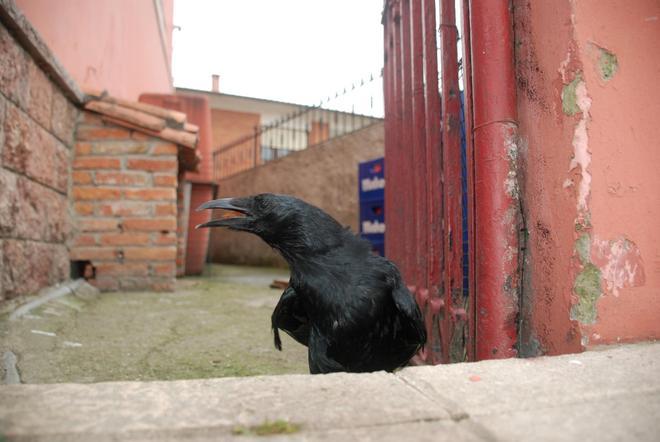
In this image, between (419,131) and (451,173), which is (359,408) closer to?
(451,173)

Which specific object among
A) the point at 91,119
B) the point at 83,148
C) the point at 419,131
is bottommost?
the point at 419,131

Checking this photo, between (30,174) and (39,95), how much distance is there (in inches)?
20.8

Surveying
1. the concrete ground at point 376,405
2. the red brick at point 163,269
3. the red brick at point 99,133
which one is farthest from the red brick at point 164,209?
the concrete ground at point 376,405

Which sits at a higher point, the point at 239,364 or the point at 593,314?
the point at 593,314

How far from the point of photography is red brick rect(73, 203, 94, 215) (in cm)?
375

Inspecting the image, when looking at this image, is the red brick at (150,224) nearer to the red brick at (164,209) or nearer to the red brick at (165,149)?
the red brick at (164,209)

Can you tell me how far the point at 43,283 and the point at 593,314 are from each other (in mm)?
3180

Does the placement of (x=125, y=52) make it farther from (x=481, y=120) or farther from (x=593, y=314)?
(x=593, y=314)

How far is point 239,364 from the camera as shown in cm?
215

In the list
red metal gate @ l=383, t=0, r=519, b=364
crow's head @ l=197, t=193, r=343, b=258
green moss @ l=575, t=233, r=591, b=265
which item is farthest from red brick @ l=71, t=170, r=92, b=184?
green moss @ l=575, t=233, r=591, b=265

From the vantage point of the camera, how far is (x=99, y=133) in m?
3.84

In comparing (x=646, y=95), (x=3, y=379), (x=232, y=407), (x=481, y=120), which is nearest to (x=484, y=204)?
(x=481, y=120)

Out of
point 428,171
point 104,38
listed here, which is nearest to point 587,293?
point 428,171

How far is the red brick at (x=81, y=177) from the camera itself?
3.72 metres
